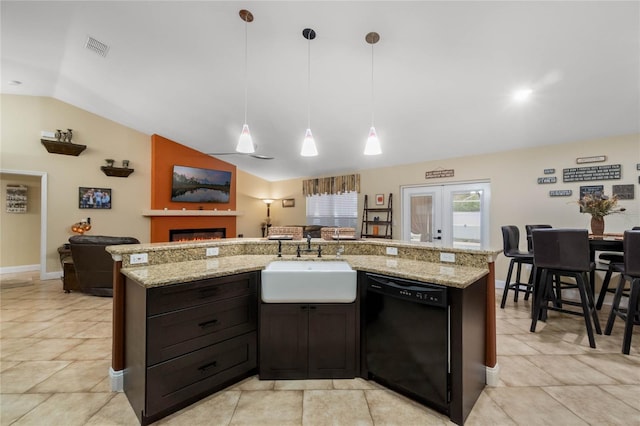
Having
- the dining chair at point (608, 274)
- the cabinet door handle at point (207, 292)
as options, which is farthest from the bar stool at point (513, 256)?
the cabinet door handle at point (207, 292)

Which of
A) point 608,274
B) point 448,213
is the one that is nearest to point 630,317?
point 608,274

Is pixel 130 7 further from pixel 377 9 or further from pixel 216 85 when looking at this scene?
pixel 377 9

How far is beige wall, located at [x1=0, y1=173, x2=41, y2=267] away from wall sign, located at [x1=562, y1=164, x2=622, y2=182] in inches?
374

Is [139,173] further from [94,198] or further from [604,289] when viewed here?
[604,289]

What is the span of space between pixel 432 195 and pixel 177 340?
4821mm

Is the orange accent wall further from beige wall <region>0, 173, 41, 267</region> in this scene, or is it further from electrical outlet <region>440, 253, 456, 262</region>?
electrical outlet <region>440, 253, 456, 262</region>

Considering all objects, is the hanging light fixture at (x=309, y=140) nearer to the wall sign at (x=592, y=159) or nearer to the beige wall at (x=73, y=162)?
the wall sign at (x=592, y=159)

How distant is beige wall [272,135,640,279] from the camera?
3557 millimetres

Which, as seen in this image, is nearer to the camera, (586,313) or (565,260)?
(586,313)

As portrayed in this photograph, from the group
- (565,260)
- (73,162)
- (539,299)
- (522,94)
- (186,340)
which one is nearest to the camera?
(186,340)

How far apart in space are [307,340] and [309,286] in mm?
425

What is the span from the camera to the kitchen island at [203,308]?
1637 millimetres

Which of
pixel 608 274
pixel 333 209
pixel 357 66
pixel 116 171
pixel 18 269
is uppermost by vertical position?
pixel 357 66

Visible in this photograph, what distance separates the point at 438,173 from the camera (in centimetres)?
507
